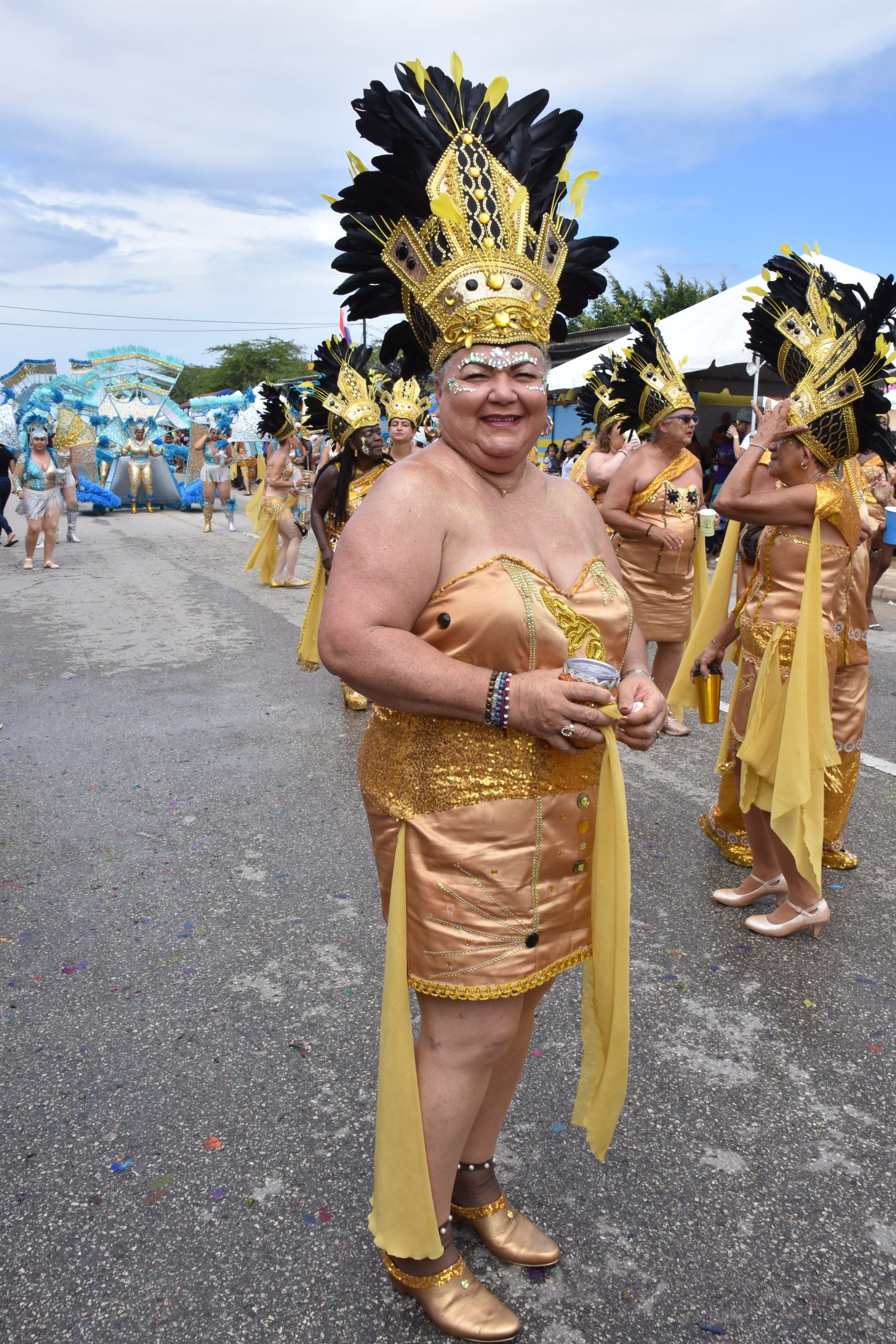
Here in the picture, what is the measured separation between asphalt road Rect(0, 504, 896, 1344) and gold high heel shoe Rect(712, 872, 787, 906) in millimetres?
81

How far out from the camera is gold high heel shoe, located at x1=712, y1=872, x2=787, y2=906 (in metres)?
3.75

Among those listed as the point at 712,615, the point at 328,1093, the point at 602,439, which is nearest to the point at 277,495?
the point at 602,439

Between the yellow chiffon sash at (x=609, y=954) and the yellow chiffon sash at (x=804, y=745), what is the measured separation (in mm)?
1568

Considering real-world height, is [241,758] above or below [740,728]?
below

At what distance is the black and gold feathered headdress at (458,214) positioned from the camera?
180 cm

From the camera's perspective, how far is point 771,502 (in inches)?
138

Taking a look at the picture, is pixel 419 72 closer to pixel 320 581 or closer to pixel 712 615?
pixel 712 615

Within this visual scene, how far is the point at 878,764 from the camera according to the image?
17.7ft

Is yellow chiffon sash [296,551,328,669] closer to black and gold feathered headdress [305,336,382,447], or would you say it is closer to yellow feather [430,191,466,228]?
black and gold feathered headdress [305,336,382,447]

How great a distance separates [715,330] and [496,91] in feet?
42.4

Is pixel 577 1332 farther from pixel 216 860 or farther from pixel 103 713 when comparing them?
pixel 103 713

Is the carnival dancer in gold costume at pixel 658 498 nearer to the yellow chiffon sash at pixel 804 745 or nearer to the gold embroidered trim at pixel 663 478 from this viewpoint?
the gold embroidered trim at pixel 663 478

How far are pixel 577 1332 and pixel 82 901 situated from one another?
2.57m

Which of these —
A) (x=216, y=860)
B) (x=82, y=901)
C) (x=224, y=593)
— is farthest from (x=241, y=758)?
(x=224, y=593)
